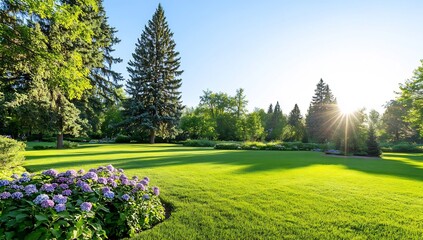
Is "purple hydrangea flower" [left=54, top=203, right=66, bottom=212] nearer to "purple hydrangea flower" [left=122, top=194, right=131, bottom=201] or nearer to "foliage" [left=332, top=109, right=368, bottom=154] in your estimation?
"purple hydrangea flower" [left=122, top=194, right=131, bottom=201]

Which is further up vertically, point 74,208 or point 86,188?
point 86,188

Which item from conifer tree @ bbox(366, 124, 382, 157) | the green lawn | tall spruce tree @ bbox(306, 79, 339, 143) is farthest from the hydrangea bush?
tall spruce tree @ bbox(306, 79, 339, 143)

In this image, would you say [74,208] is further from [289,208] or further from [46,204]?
[289,208]

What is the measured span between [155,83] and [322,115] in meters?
31.0

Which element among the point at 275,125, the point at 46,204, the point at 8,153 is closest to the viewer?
the point at 46,204

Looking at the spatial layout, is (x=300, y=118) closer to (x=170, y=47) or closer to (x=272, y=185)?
(x=170, y=47)

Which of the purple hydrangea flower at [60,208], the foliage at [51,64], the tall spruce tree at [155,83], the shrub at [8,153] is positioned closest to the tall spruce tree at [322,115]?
the tall spruce tree at [155,83]

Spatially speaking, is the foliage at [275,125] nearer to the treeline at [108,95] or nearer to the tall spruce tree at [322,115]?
the treeline at [108,95]

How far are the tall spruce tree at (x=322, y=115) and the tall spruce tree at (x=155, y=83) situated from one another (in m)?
25.5

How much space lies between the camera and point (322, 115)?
43.0 meters

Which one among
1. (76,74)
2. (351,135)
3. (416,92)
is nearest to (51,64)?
(76,74)

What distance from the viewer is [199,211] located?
409 cm

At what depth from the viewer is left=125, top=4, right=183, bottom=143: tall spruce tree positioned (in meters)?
29.5

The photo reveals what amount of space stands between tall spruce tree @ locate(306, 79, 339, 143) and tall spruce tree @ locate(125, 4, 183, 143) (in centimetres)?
2548
